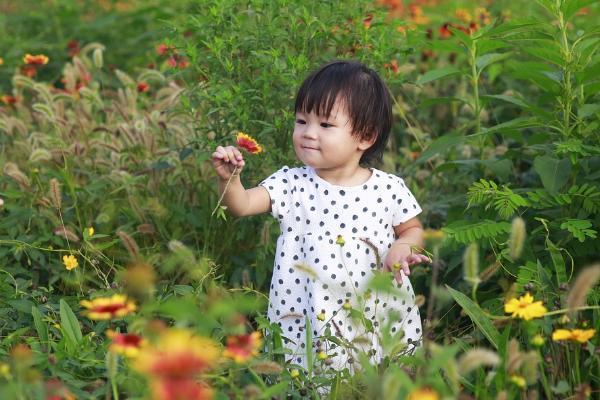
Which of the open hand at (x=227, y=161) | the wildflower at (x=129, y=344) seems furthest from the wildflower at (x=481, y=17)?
the wildflower at (x=129, y=344)

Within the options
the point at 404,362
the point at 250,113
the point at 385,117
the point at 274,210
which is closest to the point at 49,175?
the point at 250,113

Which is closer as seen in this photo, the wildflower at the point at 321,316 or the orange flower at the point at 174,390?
the orange flower at the point at 174,390

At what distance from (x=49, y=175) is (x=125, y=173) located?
514mm

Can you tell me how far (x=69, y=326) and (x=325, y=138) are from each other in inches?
42.1

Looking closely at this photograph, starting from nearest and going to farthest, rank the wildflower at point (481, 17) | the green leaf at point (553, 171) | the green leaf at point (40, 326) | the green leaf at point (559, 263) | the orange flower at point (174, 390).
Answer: the orange flower at point (174, 390), the green leaf at point (40, 326), the green leaf at point (559, 263), the green leaf at point (553, 171), the wildflower at point (481, 17)

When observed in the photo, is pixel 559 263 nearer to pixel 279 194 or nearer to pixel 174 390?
pixel 279 194

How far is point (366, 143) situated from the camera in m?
3.39

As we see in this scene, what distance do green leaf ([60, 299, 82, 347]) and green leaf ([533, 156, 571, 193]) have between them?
1830mm

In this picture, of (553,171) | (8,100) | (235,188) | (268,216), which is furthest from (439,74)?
(8,100)

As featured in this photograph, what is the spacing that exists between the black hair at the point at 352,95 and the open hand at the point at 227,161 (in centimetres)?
34

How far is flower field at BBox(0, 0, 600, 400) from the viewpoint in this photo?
282cm

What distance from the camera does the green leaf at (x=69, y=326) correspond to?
3.07 metres

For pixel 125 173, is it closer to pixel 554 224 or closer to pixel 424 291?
pixel 424 291

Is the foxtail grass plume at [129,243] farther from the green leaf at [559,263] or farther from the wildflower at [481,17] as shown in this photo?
the wildflower at [481,17]
